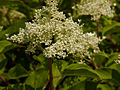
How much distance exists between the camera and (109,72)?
192 cm

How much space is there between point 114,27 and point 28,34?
50.0 inches

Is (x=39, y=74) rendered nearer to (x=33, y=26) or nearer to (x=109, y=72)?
(x=33, y=26)

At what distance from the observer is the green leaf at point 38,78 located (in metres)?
2.00

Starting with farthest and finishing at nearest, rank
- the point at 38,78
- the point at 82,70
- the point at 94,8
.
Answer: the point at 94,8 → the point at 38,78 → the point at 82,70

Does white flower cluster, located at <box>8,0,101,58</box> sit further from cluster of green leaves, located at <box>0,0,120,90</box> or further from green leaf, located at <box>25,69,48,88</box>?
green leaf, located at <box>25,69,48,88</box>

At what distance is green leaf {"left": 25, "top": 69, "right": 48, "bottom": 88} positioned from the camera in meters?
2.00

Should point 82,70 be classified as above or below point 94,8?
below

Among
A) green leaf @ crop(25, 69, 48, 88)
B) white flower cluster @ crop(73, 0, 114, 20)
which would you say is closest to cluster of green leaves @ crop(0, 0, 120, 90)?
green leaf @ crop(25, 69, 48, 88)

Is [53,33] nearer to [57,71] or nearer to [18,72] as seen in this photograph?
[57,71]

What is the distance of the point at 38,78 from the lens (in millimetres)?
2039

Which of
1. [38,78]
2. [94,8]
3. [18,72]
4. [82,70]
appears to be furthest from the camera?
[94,8]

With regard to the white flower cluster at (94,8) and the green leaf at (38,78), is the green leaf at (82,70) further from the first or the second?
the white flower cluster at (94,8)

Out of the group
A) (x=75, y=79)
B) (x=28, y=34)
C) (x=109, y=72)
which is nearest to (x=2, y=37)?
(x=28, y=34)

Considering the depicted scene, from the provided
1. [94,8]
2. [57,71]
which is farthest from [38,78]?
[94,8]
